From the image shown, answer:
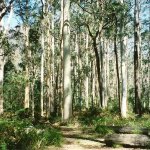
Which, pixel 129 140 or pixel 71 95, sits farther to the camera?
pixel 71 95

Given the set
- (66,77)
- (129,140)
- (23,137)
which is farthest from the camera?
(66,77)

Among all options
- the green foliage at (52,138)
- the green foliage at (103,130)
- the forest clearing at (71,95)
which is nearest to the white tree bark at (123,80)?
the forest clearing at (71,95)

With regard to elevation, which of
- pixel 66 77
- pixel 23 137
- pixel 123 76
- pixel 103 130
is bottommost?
pixel 103 130

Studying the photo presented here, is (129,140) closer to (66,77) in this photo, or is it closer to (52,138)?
(52,138)

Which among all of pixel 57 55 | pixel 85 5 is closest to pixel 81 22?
pixel 85 5

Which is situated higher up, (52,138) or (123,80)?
(123,80)

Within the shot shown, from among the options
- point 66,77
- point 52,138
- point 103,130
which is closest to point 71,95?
point 66,77

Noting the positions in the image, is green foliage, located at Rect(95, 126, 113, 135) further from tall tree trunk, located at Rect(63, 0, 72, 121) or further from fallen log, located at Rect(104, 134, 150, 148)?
tall tree trunk, located at Rect(63, 0, 72, 121)

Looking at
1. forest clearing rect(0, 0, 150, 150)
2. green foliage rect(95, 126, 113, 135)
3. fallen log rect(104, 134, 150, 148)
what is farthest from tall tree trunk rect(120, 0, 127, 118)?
fallen log rect(104, 134, 150, 148)

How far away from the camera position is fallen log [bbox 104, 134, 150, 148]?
8906mm

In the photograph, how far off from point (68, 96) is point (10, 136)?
6.72 m

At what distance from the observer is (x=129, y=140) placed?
9.09 metres

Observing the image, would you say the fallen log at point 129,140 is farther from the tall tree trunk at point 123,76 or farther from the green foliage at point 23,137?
the tall tree trunk at point 123,76

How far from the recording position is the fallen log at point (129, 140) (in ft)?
29.2
